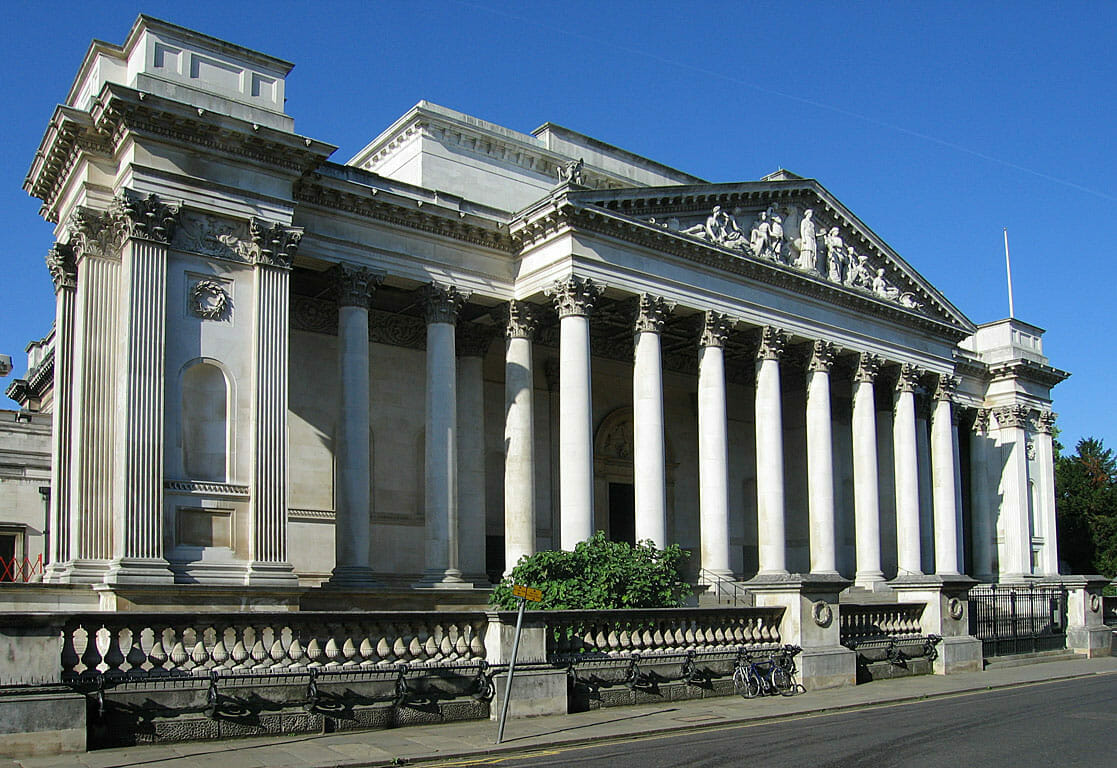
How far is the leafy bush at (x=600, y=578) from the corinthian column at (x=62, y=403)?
10.1 m

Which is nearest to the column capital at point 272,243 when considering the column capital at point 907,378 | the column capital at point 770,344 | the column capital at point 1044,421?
the column capital at point 770,344

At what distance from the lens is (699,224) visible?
116 ft

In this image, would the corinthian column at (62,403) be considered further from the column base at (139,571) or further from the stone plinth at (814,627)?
the stone plinth at (814,627)

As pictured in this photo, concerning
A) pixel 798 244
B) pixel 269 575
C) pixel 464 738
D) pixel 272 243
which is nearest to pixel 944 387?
pixel 798 244

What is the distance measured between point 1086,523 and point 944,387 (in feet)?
88.3

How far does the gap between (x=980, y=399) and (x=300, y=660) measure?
144 feet

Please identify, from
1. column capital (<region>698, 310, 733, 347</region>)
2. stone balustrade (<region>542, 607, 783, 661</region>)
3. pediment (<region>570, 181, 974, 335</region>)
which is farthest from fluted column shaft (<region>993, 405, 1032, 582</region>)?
stone balustrade (<region>542, 607, 783, 661</region>)

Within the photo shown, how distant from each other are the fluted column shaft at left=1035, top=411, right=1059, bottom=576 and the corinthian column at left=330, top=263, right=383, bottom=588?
121ft

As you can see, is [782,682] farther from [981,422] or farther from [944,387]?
[981,422]

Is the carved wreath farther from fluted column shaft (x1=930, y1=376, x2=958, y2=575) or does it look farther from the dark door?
fluted column shaft (x1=930, y1=376, x2=958, y2=575)

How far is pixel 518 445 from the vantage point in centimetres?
3297

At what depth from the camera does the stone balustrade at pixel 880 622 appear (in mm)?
25281

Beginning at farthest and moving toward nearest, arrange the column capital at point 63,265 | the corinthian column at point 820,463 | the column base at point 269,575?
the corinthian column at point 820,463
the column capital at point 63,265
the column base at point 269,575

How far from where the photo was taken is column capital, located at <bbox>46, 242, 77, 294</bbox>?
2789 centimetres
